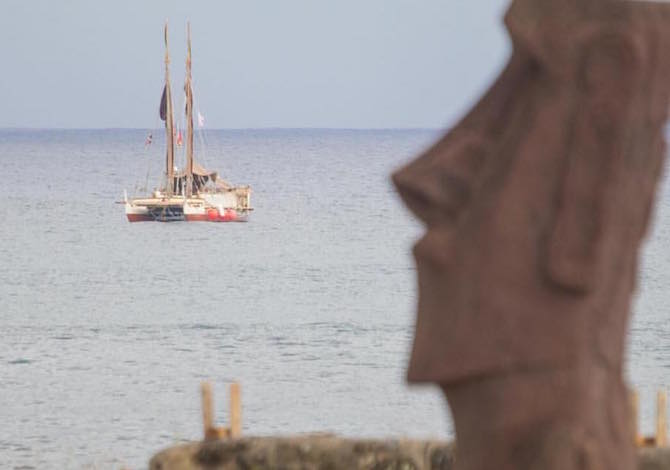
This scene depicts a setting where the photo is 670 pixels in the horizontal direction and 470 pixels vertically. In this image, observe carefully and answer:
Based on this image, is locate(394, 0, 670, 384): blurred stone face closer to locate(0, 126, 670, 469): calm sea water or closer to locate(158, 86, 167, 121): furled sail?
locate(0, 126, 670, 469): calm sea water

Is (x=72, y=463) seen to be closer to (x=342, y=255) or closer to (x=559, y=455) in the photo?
(x=559, y=455)

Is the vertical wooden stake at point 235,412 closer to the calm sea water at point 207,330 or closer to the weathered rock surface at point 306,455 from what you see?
the weathered rock surface at point 306,455

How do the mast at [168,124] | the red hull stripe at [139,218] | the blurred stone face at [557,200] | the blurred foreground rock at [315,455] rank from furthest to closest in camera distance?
the red hull stripe at [139,218]
the mast at [168,124]
the blurred foreground rock at [315,455]
the blurred stone face at [557,200]

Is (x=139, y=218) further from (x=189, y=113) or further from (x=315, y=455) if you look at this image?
(x=315, y=455)

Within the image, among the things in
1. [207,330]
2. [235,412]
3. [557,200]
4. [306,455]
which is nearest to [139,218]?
[207,330]

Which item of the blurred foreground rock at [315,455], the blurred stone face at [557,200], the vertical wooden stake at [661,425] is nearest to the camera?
the blurred stone face at [557,200]

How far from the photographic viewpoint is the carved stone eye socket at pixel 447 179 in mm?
5699

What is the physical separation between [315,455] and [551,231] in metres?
7.12

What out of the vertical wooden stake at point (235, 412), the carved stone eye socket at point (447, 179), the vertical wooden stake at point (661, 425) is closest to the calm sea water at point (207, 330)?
the carved stone eye socket at point (447, 179)

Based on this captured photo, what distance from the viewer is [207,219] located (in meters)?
68.6

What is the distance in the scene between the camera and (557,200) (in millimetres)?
5570

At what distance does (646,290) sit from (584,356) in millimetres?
38972

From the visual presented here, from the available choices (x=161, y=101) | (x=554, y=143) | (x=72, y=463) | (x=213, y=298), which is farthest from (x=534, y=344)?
(x=161, y=101)

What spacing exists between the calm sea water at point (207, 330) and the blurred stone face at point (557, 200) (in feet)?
1.63
